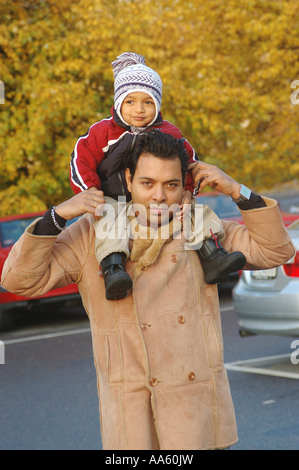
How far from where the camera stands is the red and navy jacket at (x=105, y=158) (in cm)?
286

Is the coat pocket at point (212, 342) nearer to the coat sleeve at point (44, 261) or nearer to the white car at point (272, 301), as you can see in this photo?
the coat sleeve at point (44, 261)

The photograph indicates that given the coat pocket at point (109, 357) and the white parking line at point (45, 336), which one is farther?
the white parking line at point (45, 336)

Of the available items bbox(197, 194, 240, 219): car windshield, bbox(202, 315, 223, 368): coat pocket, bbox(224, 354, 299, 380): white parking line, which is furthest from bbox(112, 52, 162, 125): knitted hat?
bbox(197, 194, 240, 219): car windshield

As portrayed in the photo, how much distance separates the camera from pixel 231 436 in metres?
2.58

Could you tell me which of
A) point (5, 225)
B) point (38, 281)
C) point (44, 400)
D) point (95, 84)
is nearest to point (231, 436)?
point (38, 281)

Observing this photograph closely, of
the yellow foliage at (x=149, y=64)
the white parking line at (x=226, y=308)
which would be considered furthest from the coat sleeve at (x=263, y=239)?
the yellow foliage at (x=149, y=64)

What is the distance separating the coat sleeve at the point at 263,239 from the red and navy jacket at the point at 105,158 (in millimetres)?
Answer: 259

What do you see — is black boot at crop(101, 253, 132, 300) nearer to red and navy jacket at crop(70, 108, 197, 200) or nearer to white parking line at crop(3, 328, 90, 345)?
red and navy jacket at crop(70, 108, 197, 200)

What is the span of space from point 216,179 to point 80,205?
1.57 feet

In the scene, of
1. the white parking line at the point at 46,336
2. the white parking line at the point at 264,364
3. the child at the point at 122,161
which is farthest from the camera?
the white parking line at the point at 46,336

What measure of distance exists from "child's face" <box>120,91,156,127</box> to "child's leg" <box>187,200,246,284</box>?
60 centimetres

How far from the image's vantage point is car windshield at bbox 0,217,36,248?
1062 cm

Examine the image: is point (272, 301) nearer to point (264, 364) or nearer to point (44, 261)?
point (264, 364)
